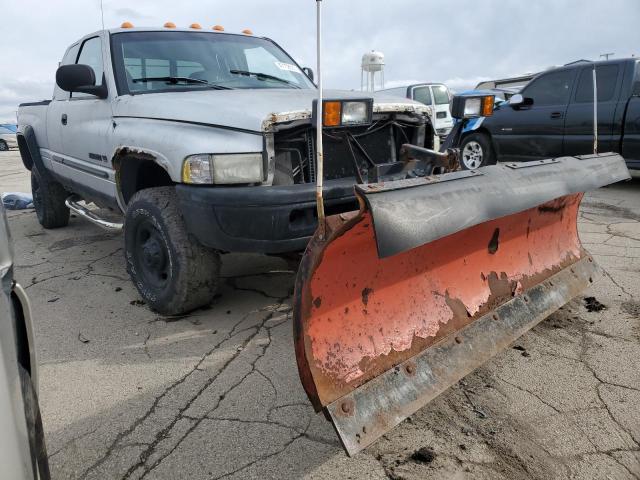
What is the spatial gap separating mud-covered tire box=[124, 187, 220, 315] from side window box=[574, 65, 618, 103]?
270 inches

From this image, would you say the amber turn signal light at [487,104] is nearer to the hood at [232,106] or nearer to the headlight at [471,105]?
the headlight at [471,105]

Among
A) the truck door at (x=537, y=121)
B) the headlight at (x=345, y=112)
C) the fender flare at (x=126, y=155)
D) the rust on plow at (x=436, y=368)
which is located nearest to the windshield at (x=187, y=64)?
the fender flare at (x=126, y=155)

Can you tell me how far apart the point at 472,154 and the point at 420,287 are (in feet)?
25.0

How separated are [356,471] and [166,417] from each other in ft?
3.13

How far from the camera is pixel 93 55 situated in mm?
4340

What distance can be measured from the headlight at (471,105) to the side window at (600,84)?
4.88m

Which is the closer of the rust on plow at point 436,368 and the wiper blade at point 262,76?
the rust on plow at point 436,368

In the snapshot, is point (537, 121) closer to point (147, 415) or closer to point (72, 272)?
point (72, 272)

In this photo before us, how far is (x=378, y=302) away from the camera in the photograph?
92.1 inches

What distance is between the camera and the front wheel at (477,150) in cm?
912

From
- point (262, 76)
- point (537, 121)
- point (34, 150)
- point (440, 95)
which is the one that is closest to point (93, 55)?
point (262, 76)

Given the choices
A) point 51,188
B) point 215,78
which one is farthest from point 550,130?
point 51,188

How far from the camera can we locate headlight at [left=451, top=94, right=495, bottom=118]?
3490mm

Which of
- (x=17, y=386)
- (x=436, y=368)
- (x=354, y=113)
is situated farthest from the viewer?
(x=354, y=113)
